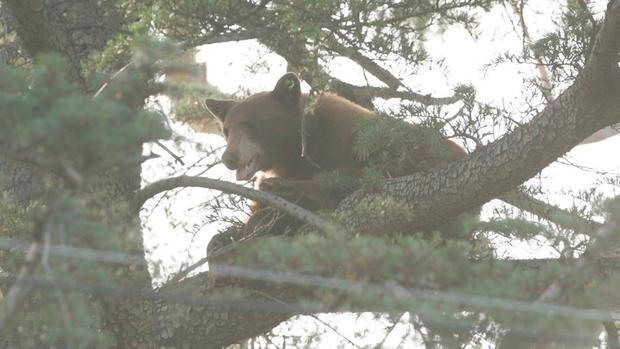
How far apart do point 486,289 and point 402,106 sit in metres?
2.34

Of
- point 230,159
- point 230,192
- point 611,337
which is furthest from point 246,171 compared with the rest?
point 611,337

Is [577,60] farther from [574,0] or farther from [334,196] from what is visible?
[334,196]

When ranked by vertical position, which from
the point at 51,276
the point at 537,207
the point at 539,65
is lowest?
the point at 51,276

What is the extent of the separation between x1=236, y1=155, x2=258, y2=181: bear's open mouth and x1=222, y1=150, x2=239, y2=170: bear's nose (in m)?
0.11

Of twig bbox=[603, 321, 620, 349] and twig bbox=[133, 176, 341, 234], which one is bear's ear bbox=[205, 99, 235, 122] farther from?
twig bbox=[603, 321, 620, 349]

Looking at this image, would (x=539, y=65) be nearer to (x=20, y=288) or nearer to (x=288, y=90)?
(x=288, y=90)

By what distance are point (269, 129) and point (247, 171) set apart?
0.40 metres

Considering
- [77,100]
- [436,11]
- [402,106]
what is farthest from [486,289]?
[436,11]

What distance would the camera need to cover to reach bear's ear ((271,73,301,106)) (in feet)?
24.0

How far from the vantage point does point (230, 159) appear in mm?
7117

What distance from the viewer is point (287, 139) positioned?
7.59 metres

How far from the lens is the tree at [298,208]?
2910mm

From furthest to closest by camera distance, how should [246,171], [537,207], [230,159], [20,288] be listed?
[246,171]
[230,159]
[537,207]
[20,288]

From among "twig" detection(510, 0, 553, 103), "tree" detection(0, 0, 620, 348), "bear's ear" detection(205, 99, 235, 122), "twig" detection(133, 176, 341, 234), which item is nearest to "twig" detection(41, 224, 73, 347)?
"tree" detection(0, 0, 620, 348)
